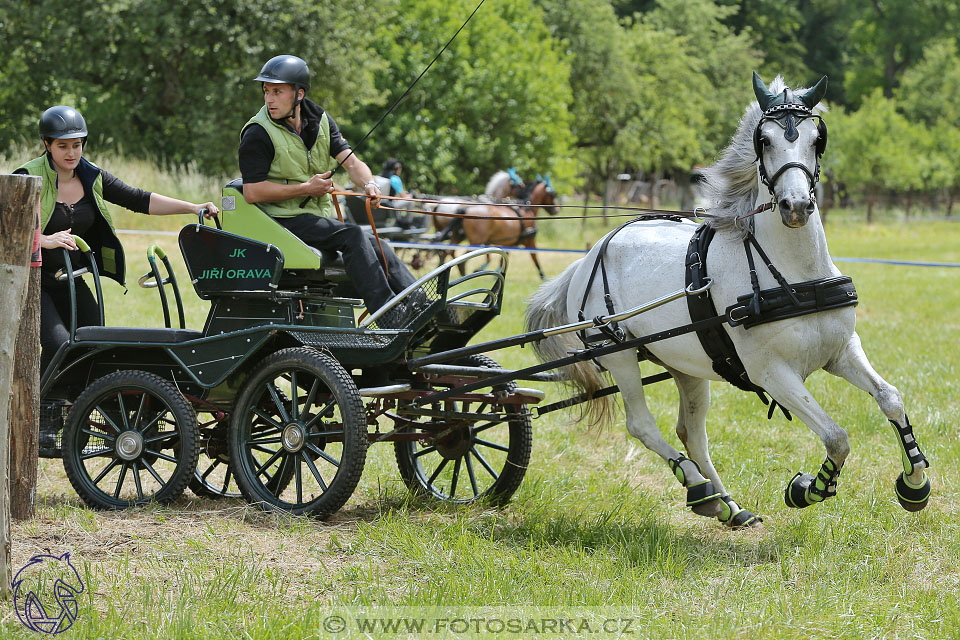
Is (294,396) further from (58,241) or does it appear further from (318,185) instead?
(58,241)

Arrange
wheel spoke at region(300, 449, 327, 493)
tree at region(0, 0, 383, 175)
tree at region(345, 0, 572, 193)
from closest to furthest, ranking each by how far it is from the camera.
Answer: wheel spoke at region(300, 449, 327, 493) < tree at region(0, 0, 383, 175) < tree at region(345, 0, 572, 193)

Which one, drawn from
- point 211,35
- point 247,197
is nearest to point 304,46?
point 211,35

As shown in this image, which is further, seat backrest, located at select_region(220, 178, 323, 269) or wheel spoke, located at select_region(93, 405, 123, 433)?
wheel spoke, located at select_region(93, 405, 123, 433)

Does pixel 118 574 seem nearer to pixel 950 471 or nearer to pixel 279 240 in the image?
pixel 279 240

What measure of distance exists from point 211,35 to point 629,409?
66.6 ft

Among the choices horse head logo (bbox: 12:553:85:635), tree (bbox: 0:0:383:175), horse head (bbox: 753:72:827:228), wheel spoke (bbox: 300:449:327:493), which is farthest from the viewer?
tree (bbox: 0:0:383:175)

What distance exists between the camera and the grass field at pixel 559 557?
4.02 meters

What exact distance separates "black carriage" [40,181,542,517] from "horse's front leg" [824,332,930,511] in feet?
5.17

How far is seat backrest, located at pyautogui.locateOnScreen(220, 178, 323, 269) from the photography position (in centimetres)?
564

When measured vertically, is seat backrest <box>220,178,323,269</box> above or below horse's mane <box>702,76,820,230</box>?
below

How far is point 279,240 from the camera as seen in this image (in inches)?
224

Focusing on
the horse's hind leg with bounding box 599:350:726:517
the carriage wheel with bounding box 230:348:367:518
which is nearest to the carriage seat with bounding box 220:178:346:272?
the carriage wheel with bounding box 230:348:367:518

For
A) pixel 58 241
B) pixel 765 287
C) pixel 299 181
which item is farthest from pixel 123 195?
pixel 765 287

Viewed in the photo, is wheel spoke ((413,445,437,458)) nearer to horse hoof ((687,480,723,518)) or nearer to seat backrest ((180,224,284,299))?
seat backrest ((180,224,284,299))
